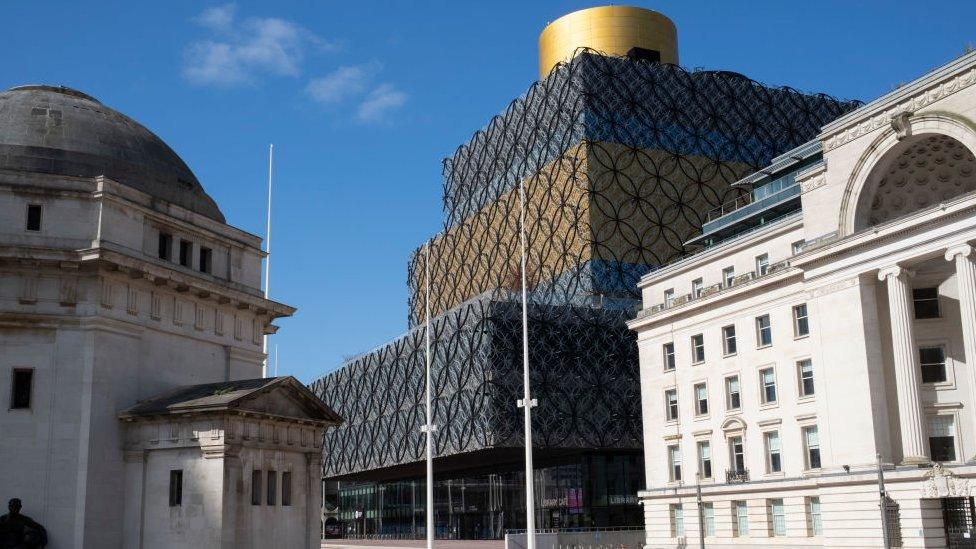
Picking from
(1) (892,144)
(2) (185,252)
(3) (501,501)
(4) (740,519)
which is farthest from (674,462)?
(3) (501,501)

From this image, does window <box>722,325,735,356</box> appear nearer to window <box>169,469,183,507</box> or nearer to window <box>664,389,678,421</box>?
window <box>664,389,678,421</box>

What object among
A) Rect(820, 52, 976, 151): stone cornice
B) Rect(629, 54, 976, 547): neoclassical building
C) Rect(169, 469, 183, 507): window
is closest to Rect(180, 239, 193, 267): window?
Rect(169, 469, 183, 507): window

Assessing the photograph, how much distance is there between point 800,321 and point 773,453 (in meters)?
8.51

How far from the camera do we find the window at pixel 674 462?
72750 mm

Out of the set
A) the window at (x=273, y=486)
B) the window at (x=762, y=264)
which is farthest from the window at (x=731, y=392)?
the window at (x=273, y=486)

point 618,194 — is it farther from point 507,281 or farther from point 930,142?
point 930,142

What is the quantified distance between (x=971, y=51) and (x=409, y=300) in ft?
337

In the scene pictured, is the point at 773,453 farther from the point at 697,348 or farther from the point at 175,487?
the point at 175,487

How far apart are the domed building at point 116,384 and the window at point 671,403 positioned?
34.2 metres

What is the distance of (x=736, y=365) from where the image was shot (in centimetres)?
6788

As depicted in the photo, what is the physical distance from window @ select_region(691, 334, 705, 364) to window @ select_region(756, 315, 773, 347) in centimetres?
574

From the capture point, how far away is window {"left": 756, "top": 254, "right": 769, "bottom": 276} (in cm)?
6669

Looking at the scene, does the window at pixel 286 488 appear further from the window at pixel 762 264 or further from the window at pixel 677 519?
the window at pixel 677 519

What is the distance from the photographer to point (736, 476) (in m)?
66.6
